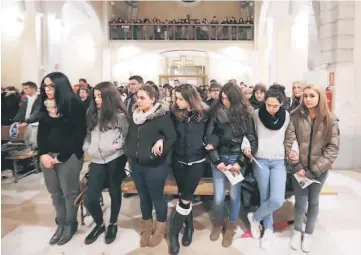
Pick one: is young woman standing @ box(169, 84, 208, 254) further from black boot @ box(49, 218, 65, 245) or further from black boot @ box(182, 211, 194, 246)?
black boot @ box(49, 218, 65, 245)

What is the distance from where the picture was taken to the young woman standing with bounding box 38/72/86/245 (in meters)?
3.73

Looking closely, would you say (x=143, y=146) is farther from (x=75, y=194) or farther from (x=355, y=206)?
(x=355, y=206)

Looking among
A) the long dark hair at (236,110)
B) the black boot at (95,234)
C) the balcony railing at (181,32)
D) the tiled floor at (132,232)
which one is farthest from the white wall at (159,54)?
the black boot at (95,234)

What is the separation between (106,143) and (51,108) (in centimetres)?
59

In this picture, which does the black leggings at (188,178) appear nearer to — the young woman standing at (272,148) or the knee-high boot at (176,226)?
the knee-high boot at (176,226)

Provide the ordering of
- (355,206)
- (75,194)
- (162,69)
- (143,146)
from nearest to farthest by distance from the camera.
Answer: (143,146)
(75,194)
(355,206)
(162,69)

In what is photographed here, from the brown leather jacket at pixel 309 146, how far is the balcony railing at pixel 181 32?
14.6 meters

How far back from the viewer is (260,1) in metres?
16.7

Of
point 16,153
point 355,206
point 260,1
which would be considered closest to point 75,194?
point 16,153

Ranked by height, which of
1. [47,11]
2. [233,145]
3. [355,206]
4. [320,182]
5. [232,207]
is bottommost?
[355,206]

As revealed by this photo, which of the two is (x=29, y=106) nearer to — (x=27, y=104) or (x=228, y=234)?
(x=27, y=104)

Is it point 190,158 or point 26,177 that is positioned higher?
point 190,158

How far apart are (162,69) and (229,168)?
1548 cm

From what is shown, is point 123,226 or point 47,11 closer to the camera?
point 123,226
